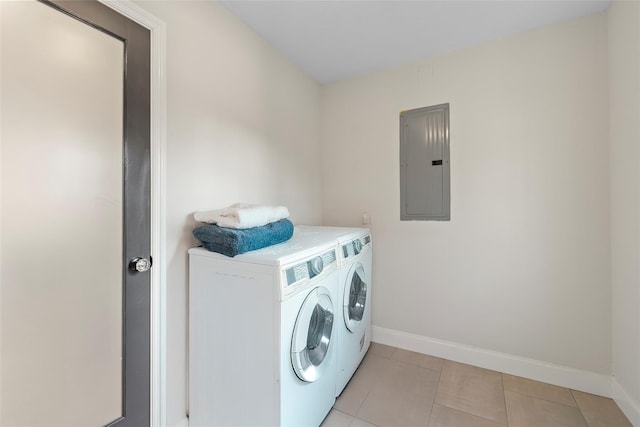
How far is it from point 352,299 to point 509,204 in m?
1.33

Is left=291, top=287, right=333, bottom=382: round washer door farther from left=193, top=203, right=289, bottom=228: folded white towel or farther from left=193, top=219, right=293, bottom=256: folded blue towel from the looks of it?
left=193, top=203, right=289, bottom=228: folded white towel

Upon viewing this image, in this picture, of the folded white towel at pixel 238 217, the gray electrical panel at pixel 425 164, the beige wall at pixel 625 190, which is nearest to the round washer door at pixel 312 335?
the folded white towel at pixel 238 217

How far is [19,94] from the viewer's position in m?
0.86

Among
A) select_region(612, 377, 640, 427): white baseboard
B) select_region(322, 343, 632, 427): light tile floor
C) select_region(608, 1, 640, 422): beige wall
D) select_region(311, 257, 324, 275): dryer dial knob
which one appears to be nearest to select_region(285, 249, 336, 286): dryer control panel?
select_region(311, 257, 324, 275): dryer dial knob

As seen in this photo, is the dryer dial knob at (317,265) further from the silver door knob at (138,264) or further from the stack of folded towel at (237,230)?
the silver door knob at (138,264)

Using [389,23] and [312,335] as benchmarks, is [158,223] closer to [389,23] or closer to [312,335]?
[312,335]

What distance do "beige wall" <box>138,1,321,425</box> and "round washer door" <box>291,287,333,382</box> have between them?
2.13 ft

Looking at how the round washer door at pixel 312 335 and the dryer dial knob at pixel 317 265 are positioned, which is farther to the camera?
the dryer dial knob at pixel 317 265

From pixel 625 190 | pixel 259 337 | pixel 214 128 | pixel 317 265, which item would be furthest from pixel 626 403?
pixel 214 128

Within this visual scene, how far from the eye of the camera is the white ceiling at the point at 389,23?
1540 mm

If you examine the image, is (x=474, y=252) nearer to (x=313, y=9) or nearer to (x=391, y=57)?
(x=391, y=57)

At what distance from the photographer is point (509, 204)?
6.02 ft

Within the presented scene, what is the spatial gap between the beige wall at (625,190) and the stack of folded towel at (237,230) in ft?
6.31

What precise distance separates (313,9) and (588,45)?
1760 mm
